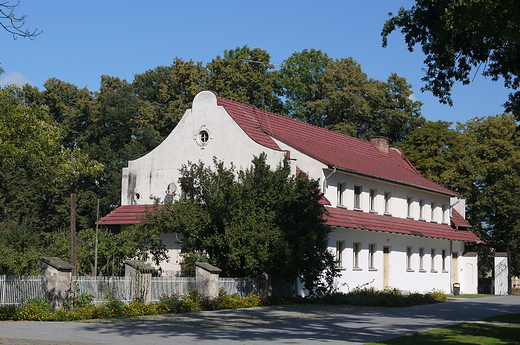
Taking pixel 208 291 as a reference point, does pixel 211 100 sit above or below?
above

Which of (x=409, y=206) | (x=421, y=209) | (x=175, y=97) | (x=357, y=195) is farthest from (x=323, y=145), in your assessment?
(x=175, y=97)

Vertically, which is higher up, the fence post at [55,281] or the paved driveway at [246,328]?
the fence post at [55,281]

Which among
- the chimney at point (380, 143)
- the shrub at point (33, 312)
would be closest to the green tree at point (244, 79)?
the chimney at point (380, 143)

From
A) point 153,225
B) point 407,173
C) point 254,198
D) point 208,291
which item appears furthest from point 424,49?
point 407,173

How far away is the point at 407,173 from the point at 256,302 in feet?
69.9

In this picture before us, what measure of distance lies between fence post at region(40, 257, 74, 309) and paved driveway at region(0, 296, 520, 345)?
66.8 inches

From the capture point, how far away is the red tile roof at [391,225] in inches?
1324

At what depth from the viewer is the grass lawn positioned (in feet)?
49.3

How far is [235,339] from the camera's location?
49.5ft

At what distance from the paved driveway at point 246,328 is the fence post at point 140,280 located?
6.92ft

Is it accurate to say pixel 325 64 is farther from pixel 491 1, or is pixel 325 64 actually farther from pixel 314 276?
pixel 491 1

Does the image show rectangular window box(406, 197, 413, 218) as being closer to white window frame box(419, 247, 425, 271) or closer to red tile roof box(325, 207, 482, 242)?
red tile roof box(325, 207, 482, 242)

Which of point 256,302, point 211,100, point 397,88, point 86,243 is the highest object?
point 397,88

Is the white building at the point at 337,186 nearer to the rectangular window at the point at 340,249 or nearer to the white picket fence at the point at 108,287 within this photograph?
the rectangular window at the point at 340,249
